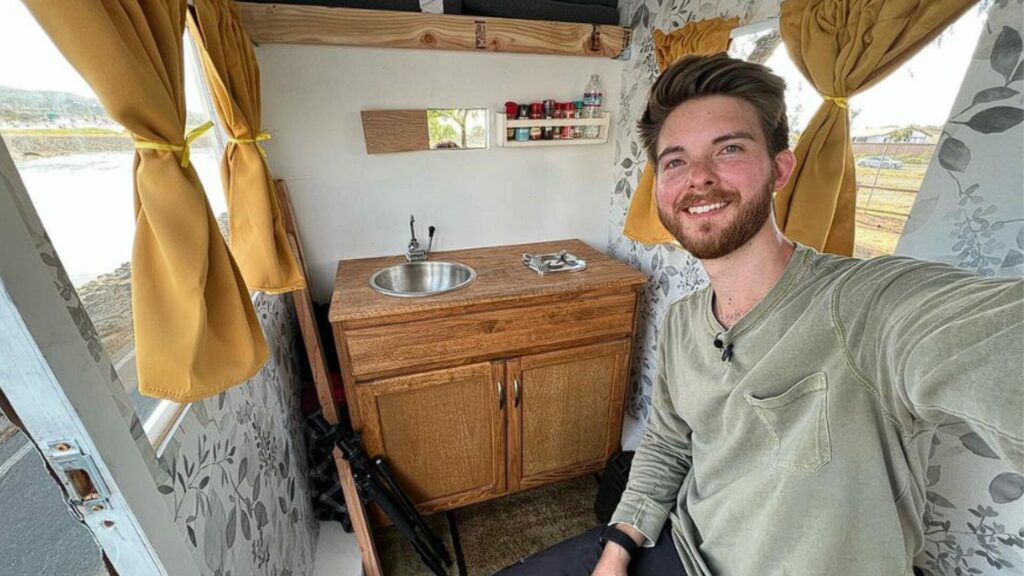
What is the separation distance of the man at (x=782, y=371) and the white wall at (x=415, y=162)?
37.4 inches

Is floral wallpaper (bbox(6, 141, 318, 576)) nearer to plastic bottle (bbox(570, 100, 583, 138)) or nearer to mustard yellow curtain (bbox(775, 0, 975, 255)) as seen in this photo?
mustard yellow curtain (bbox(775, 0, 975, 255))

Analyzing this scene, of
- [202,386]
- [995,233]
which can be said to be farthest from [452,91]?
[995,233]

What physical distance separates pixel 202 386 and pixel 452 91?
145 cm

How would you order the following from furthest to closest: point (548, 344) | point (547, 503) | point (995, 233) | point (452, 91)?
point (547, 503) → point (452, 91) → point (548, 344) → point (995, 233)

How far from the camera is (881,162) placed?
0.95 m

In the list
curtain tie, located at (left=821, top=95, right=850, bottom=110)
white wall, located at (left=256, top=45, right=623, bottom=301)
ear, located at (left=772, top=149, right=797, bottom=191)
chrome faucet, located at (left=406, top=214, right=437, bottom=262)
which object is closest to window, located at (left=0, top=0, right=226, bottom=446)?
white wall, located at (left=256, top=45, right=623, bottom=301)

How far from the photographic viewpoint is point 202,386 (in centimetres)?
56

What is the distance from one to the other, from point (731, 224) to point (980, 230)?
0.47 m

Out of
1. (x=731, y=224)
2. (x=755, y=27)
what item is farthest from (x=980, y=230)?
(x=755, y=27)

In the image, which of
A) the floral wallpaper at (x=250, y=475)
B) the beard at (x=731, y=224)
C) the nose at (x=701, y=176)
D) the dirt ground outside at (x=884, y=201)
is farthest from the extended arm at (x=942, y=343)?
the floral wallpaper at (x=250, y=475)

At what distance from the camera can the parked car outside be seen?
915 millimetres

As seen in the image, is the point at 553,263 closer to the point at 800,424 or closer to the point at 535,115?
the point at 535,115

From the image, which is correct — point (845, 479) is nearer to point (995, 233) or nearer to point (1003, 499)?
point (1003, 499)

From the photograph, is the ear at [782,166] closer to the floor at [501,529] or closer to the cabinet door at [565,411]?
the cabinet door at [565,411]
